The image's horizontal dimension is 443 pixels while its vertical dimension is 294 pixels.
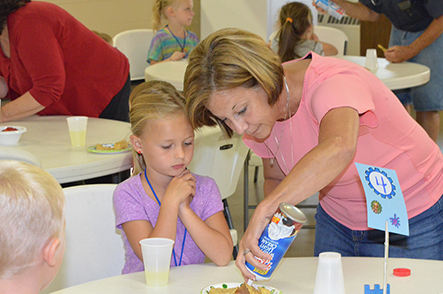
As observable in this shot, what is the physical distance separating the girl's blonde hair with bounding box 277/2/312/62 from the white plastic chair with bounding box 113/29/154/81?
4.51 feet

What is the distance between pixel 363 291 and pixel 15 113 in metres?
1.90

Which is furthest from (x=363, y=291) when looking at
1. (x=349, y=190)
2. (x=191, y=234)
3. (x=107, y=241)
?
(x=107, y=241)

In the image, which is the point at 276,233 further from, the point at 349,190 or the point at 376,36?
the point at 376,36

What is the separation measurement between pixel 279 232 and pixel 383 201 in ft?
0.72

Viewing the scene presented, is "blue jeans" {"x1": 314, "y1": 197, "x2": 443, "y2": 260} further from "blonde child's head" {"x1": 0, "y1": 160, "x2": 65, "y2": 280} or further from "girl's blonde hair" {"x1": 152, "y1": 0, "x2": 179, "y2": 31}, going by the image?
"girl's blonde hair" {"x1": 152, "y1": 0, "x2": 179, "y2": 31}

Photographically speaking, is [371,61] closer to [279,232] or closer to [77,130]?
[77,130]

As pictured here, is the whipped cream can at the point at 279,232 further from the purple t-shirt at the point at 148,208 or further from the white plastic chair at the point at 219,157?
Answer: the white plastic chair at the point at 219,157

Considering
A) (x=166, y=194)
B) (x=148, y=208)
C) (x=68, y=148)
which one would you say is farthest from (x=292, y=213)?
(x=68, y=148)

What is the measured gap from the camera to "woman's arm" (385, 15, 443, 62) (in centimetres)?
351

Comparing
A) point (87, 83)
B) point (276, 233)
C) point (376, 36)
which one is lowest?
point (376, 36)

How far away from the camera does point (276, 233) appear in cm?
104

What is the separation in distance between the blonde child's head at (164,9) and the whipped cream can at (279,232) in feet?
13.1

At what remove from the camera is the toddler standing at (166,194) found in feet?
4.90

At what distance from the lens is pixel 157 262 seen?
1.21 m
